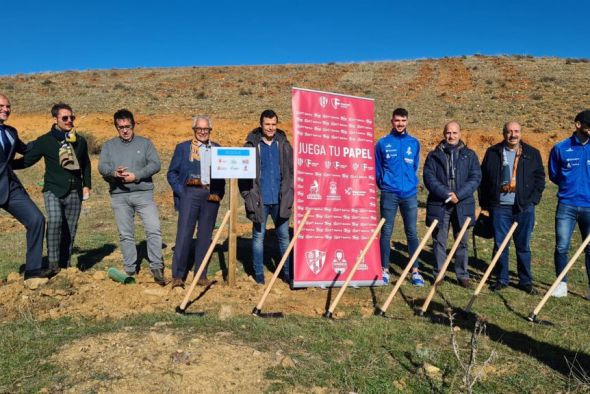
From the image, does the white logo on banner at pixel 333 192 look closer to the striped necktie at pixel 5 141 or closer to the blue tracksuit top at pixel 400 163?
the blue tracksuit top at pixel 400 163

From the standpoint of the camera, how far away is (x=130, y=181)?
18.0ft

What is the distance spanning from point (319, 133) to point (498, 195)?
8.14ft

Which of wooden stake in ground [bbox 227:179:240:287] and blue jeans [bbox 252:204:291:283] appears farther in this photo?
blue jeans [bbox 252:204:291:283]

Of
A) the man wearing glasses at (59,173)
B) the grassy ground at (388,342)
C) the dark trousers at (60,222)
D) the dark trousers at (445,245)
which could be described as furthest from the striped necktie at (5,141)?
the dark trousers at (445,245)

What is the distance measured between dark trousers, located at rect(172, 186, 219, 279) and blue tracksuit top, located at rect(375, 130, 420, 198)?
230 centimetres

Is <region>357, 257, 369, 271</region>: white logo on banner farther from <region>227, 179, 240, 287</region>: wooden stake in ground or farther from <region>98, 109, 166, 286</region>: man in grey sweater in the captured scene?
<region>98, 109, 166, 286</region>: man in grey sweater

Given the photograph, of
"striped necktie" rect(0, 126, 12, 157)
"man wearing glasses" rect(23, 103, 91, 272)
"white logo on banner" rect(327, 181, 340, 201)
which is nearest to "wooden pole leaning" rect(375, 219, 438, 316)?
"white logo on banner" rect(327, 181, 340, 201)

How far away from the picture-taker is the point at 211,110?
24391mm

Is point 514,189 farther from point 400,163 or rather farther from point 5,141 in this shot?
point 5,141

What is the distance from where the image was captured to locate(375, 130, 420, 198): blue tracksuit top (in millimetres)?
6051

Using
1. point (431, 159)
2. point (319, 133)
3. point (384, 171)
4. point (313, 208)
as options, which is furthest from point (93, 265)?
point (431, 159)

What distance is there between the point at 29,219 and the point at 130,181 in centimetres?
119

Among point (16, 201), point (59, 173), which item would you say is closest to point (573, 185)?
point (59, 173)

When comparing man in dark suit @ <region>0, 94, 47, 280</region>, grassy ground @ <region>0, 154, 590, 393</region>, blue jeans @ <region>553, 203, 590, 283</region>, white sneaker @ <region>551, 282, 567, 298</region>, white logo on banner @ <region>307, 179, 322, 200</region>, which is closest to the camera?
grassy ground @ <region>0, 154, 590, 393</region>
